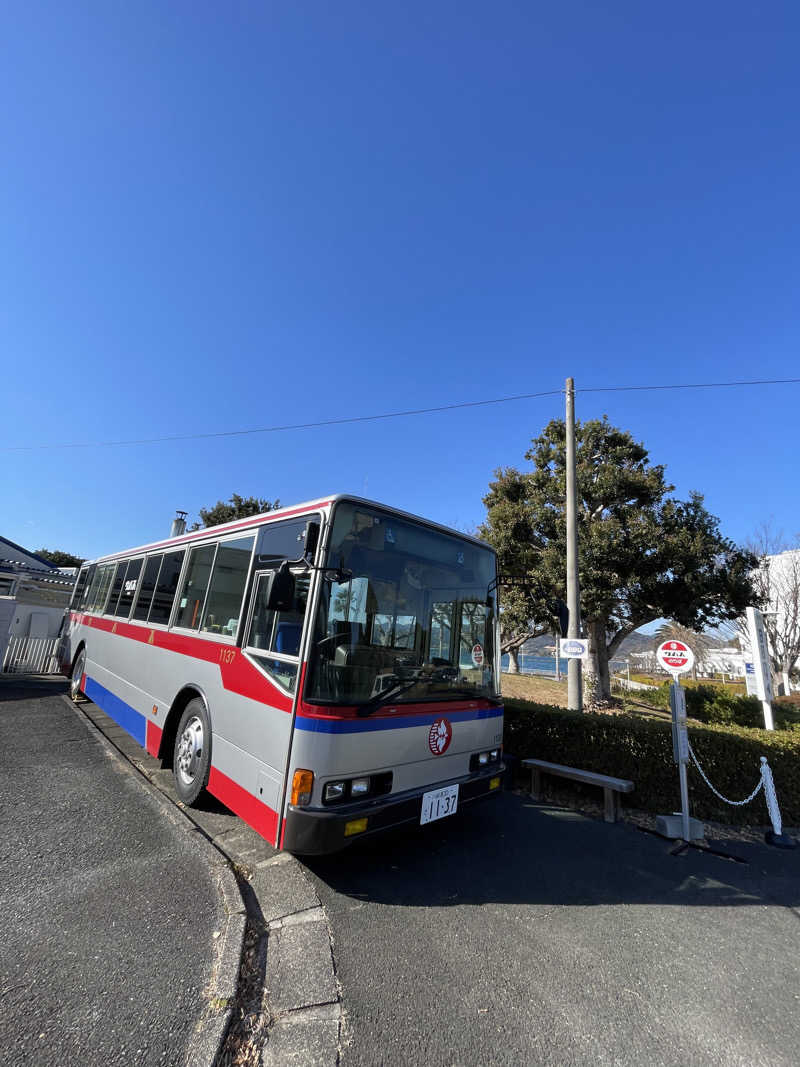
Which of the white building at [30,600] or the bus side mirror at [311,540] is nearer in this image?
the bus side mirror at [311,540]

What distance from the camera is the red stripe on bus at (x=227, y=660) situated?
11.3 ft

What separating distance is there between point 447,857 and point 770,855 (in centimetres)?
334

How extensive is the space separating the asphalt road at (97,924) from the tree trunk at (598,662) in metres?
13.3

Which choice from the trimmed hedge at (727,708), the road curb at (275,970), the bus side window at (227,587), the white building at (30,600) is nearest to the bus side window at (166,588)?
the bus side window at (227,587)

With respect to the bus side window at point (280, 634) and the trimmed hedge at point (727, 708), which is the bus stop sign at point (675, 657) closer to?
the bus side window at point (280, 634)

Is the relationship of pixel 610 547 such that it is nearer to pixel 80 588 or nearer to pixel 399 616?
pixel 399 616

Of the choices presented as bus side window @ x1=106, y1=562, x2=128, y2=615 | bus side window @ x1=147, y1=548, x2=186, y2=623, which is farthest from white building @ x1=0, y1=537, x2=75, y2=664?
bus side window @ x1=147, y1=548, x2=186, y2=623

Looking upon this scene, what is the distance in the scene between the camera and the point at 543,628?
17656 millimetres

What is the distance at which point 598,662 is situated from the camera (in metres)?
14.9

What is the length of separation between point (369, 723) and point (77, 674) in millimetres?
9111

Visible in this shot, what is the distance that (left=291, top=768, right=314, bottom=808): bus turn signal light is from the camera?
3.01 meters

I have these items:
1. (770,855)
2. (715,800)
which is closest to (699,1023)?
(770,855)

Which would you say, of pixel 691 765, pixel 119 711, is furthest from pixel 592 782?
pixel 119 711

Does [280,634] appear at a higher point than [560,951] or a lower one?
higher
